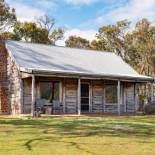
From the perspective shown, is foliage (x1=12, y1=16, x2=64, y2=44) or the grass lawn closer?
the grass lawn

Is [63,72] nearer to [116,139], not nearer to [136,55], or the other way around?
[116,139]

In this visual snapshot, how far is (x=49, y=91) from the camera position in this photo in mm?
26906

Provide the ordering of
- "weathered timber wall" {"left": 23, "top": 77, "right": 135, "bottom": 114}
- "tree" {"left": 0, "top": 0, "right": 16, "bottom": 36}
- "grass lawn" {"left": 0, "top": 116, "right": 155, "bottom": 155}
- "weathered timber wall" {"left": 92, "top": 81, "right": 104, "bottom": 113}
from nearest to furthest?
1. "grass lawn" {"left": 0, "top": 116, "right": 155, "bottom": 155}
2. "weathered timber wall" {"left": 23, "top": 77, "right": 135, "bottom": 114}
3. "weathered timber wall" {"left": 92, "top": 81, "right": 104, "bottom": 113}
4. "tree" {"left": 0, "top": 0, "right": 16, "bottom": 36}

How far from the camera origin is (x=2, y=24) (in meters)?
49.4

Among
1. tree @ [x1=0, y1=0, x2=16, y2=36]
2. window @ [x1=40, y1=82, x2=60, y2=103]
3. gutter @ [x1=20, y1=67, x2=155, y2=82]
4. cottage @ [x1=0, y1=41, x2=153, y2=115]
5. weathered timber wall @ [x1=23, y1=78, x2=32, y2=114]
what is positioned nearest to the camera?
gutter @ [x1=20, y1=67, x2=155, y2=82]

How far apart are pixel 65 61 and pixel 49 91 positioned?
2.56m

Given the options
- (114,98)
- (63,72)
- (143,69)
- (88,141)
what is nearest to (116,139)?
(88,141)

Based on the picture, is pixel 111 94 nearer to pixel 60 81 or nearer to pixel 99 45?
pixel 60 81

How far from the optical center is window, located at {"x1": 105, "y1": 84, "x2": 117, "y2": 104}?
1170 inches

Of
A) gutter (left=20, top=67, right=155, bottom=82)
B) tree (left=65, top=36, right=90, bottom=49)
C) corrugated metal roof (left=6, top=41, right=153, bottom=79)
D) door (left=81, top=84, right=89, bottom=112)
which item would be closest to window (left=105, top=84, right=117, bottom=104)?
corrugated metal roof (left=6, top=41, right=153, bottom=79)

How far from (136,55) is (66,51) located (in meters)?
22.1

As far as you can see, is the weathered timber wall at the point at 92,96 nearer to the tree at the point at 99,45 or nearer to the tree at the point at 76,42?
the tree at the point at 99,45

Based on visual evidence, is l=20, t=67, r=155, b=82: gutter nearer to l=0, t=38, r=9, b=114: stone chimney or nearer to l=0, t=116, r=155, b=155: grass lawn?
l=0, t=38, r=9, b=114: stone chimney

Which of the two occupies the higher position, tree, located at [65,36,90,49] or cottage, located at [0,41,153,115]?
tree, located at [65,36,90,49]
